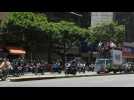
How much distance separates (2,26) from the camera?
60.6 metres

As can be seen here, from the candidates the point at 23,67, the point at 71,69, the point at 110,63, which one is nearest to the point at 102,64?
the point at 110,63

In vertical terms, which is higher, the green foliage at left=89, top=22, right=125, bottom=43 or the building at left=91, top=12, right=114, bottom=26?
the building at left=91, top=12, right=114, bottom=26

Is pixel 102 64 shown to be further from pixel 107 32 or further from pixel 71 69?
pixel 107 32

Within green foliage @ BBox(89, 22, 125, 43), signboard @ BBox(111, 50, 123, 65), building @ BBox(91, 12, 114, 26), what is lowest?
signboard @ BBox(111, 50, 123, 65)

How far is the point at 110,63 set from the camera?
201ft

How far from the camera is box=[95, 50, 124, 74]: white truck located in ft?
196

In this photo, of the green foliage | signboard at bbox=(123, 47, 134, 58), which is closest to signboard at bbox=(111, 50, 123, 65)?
the green foliage

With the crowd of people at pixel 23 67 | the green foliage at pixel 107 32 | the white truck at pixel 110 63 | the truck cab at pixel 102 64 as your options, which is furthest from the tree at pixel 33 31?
→ the green foliage at pixel 107 32

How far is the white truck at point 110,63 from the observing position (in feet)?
196

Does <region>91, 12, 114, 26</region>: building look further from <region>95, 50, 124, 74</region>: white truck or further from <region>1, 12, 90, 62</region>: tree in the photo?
<region>95, 50, 124, 74</region>: white truck

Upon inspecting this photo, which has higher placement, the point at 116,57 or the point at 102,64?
the point at 116,57
